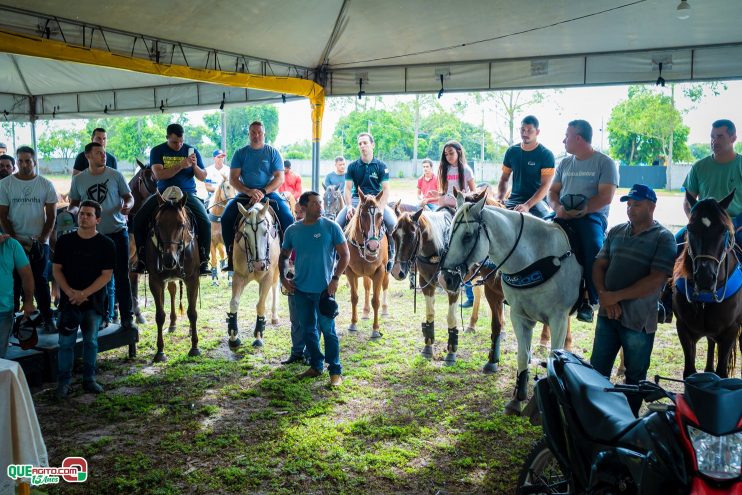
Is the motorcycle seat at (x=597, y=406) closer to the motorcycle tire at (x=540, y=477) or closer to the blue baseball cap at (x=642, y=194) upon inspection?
the motorcycle tire at (x=540, y=477)

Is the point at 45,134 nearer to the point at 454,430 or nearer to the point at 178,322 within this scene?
the point at 178,322

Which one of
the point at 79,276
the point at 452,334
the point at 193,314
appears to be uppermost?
the point at 79,276

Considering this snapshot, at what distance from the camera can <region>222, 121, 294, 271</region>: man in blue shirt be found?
324 inches

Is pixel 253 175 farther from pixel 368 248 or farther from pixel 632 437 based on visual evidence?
pixel 632 437

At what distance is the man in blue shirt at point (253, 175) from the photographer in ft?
27.0

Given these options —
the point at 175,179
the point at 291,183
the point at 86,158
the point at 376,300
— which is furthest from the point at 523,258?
the point at 291,183

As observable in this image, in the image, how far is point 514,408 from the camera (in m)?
5.79

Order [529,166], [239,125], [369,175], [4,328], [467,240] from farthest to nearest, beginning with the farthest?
1. [239,125]
2. [369,175]
3. [529,166]
4. [4,328]
5. [467,240]

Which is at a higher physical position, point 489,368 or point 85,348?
point 85,348

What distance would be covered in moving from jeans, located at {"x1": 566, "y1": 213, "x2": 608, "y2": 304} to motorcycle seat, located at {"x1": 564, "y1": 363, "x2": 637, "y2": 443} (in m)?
2.44

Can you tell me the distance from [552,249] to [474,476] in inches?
88.0

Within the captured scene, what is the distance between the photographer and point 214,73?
972 centimetres

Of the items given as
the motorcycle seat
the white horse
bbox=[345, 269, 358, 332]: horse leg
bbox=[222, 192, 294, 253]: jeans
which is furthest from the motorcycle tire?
bbox=[222, 192, 294, 253]: jeans

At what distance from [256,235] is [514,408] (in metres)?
3.95
